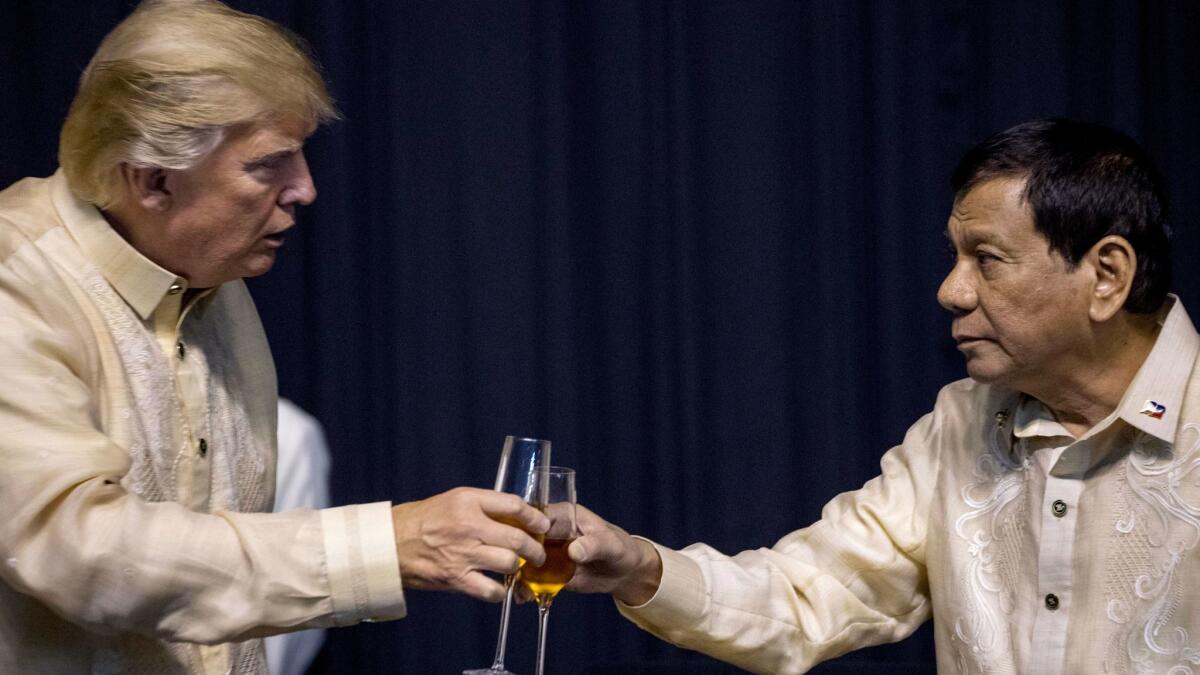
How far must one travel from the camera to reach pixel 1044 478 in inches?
80.2

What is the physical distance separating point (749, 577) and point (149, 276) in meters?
0.99

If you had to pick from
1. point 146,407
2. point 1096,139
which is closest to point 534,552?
point 146,407

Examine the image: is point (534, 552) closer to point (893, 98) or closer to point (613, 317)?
point (613, 317)

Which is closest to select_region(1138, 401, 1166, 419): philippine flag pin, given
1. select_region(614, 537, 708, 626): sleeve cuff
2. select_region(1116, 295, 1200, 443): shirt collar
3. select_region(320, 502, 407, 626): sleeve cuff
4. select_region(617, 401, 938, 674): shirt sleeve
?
select_region(1116, 295, 1200, 443): shirt collar

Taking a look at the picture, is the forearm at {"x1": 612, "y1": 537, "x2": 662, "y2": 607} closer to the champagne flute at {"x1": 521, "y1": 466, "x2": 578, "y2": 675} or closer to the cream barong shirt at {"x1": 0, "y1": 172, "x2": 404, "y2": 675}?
the champagne flute at {"x1": 521, "y1": 466, "x2": 578, "y2": 675}

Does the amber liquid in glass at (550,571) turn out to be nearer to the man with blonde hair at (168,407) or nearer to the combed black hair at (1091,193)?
the man with blonde hair at (168,407)

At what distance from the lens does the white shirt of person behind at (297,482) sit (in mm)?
3143

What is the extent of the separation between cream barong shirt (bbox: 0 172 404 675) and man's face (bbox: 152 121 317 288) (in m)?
0.05

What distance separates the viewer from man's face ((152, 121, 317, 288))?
1885mm

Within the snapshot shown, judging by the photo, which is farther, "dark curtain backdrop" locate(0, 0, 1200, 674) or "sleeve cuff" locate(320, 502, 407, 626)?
"dark curtain backdrop" locate(0, 0, 1200, 674)

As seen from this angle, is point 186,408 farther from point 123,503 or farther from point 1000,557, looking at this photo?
point 1000,557

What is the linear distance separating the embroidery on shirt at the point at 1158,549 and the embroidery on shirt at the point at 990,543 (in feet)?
0.52

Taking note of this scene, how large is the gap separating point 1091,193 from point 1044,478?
1.35ft

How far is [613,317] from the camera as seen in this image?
12.2 ft
